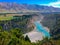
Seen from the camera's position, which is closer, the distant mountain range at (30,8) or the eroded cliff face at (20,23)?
the eroded cliff face at (20,23)

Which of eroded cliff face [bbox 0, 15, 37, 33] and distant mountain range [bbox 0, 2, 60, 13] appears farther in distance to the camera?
distant mountain range [bbox 0, 2, 60, 13]

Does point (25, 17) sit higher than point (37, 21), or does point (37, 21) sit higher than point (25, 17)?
point (25, 17)

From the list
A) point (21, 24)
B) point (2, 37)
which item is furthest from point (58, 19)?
point (2, 37)

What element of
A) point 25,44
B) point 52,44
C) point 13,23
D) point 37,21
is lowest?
point 37,21

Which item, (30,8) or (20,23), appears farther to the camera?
(30,8)

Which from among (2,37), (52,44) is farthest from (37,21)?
(2,37)

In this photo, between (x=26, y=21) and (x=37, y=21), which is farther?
(x=37, y=21)

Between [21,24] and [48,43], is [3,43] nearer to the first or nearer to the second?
[48,43]

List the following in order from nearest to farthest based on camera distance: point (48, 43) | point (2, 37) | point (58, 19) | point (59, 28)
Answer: point (2, 37) → point (48, 43) → point (59, 28) → point (58, 19)

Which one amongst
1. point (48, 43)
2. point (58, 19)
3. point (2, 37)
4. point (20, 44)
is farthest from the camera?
point (58, 19)
